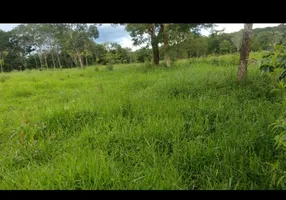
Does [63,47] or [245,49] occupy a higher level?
[63,47]

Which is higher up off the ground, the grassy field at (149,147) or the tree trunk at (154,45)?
the tree trunk at (154,45)

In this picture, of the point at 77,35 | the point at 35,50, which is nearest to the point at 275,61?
the point at 77,35

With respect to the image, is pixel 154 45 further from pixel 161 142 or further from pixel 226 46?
pixel 226 46

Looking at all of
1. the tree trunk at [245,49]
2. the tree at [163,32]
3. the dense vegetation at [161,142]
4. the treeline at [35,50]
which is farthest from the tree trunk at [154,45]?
the treeline at [35,50]

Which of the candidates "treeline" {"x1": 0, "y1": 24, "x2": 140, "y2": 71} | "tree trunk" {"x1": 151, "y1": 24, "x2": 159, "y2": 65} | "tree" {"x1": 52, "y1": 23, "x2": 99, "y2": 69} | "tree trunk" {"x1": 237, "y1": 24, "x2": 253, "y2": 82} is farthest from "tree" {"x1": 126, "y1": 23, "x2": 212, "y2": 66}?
"treeline" {"x1": 0, "y1": 24, "x2": 140, "y2": 71}

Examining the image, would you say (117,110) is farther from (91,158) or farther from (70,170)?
(70,170)

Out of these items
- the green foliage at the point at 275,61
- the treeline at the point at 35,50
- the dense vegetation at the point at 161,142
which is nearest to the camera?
the green foliage at the point at 275,61

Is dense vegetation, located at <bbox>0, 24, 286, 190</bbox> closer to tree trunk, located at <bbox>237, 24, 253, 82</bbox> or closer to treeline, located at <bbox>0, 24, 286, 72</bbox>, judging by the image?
tree trunk, located at <bbox>237, 24, 253, 82</bbox>

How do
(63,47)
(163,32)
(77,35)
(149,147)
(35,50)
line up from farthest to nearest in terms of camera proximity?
(35,50), (63,47), (77,35), (163,32), (149,147)

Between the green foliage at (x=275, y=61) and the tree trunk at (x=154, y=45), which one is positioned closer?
the green foliage at (x=275, y=61)

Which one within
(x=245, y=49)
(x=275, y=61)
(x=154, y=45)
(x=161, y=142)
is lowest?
(x=161, y=142)

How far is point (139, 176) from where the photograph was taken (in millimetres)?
1769

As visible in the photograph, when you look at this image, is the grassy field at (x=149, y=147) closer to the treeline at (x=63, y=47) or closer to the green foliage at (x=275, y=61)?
the green foliage at (x=275, y=61)

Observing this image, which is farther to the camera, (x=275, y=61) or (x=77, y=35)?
(x=77, y=35)
